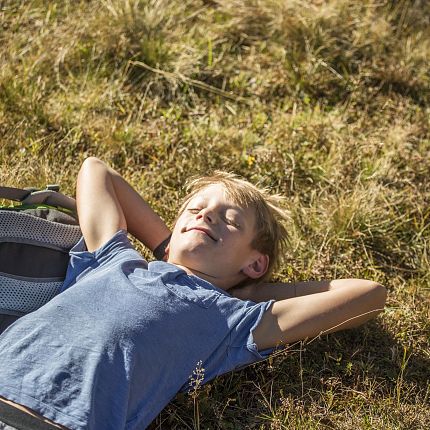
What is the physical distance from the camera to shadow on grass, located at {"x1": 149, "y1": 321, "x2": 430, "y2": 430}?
10.7ft

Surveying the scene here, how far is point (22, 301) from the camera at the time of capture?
3.35 metres

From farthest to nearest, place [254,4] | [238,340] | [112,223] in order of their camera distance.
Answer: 1. [254,4]
2. [112,223]
3. [238,340]

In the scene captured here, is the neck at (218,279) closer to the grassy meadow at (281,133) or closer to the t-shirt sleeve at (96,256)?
the t-shirt sleeve at (96,256)

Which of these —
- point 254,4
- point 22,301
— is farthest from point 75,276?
point 254,4

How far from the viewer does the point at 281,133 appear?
16.3ft

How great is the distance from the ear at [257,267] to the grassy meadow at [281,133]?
1.30 ft

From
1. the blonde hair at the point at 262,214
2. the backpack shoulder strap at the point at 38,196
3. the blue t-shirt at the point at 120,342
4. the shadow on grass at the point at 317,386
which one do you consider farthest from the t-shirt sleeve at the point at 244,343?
the backpack shoulder strap at the point at 38,196

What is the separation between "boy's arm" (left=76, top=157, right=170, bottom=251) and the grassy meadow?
0.81 ft

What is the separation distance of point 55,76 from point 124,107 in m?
0.54

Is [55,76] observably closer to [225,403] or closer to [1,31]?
[1,31]

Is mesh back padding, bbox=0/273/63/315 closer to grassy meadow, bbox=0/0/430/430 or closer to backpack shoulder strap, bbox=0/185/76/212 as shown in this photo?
backpack shoulder strap, bbox=0/185/76/212

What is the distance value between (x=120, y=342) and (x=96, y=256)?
1.98ft

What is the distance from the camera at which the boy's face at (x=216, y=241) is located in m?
3.43

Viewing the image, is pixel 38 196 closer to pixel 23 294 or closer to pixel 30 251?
pixel 30 251
